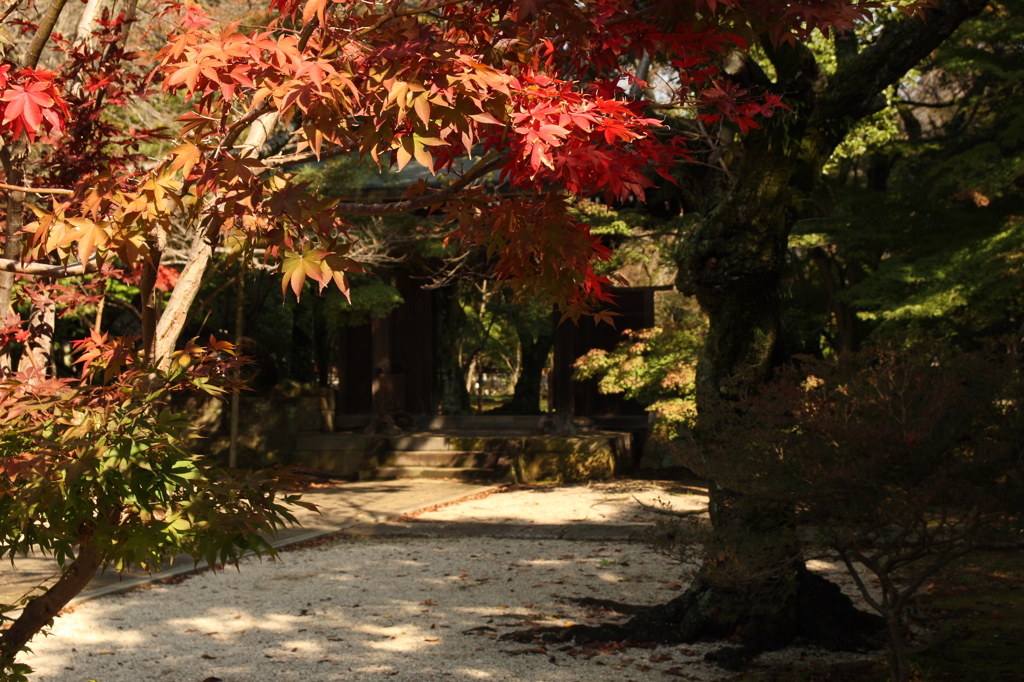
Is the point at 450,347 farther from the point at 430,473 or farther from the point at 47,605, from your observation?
the point at 47,605

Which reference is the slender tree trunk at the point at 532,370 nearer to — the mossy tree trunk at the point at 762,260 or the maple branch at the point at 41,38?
the mossy tree trunk at the point at 762,260

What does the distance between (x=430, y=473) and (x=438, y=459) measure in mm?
343

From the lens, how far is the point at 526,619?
6.26 meters

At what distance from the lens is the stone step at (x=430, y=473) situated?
567 inches

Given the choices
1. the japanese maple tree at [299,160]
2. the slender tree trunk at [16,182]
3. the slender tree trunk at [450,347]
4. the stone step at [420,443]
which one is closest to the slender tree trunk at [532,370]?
the slender tree trunk at [450,347]

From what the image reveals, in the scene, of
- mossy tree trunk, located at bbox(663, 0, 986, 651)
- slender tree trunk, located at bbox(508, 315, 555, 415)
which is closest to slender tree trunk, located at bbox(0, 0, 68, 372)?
mossy tree trunk, located at bbox(663, 0, 986, 651)

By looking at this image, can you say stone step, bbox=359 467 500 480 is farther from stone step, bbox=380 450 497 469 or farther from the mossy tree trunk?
the mossy tree trunk

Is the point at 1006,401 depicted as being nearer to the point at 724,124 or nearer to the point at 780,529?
the point at 780,529

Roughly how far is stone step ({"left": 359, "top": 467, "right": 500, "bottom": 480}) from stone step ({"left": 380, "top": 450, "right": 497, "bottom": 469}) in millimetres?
118

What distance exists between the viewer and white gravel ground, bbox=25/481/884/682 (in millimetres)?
5152

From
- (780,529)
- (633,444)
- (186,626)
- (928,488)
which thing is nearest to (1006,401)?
(928,488)

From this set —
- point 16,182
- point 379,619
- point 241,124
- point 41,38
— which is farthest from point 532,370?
point 241,124

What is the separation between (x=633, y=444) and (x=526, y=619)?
31.8 ft

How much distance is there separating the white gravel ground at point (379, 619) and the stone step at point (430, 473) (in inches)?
203
